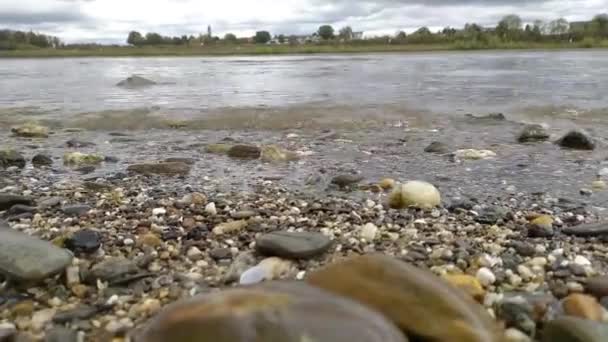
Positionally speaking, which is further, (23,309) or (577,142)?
(577,142)

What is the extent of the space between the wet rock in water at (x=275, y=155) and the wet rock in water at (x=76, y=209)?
2.46m

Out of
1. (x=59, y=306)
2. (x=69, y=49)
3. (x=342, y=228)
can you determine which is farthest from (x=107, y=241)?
(x=69, y=49)

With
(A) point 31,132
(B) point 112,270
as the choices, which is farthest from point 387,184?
(A) point 31,132

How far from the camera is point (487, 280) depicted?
2912mm

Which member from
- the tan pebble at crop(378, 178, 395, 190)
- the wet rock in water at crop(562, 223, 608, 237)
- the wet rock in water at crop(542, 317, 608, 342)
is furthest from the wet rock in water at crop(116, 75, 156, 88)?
the wet rock in water at crop(542, 317, 608, 342)

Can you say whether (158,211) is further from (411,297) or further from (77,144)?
(77,144)

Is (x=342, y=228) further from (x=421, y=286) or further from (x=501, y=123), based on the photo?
(x=501, y=123)

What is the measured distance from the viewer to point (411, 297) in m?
2.24

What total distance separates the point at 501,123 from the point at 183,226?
6822 millimetres

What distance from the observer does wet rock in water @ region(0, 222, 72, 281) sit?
9.46 ft

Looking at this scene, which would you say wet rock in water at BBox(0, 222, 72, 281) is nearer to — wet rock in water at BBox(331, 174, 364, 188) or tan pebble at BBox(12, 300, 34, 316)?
tan pebble at BBox(12, 300, 34, 316)

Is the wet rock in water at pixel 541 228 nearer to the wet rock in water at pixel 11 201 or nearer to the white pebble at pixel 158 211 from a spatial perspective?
the white pebble at pixel 158 211

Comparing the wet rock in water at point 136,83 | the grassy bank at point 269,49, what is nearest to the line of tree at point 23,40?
the grassy bank at point 269,49

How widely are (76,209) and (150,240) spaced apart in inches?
44.4
